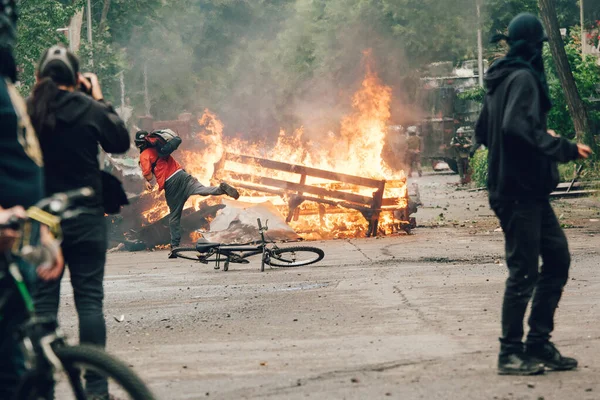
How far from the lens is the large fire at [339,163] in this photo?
19156mm

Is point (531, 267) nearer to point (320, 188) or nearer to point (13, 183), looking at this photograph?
point (13, 183)

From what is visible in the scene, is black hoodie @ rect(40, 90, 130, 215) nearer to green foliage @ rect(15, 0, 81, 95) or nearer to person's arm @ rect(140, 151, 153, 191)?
person's arm @ rect(140, 151, 153, 191)

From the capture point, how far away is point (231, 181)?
1945cm

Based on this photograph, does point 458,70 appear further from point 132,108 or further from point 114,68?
point 132,108

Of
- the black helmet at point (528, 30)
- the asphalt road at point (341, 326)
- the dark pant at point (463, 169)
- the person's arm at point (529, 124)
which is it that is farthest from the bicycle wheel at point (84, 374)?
the dark pant at point (463, 169)

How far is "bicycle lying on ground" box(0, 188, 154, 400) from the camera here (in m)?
3.92

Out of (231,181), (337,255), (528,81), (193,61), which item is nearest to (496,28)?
(193,61)

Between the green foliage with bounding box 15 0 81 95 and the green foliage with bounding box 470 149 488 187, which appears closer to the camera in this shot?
the green foliage with bounding box 470 149 488 187

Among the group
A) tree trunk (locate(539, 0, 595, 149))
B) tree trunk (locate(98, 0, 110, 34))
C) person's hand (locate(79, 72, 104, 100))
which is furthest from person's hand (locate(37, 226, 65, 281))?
tree trunk (locate(98, 0, 110, 34))

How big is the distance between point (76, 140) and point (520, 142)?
7.86 ft

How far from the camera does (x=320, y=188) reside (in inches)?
740

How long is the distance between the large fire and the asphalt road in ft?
11.5

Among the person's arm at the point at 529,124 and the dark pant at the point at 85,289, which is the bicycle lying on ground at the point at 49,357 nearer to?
the dark pant at the point at 85,289

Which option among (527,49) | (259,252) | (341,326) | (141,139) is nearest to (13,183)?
(527,49)
